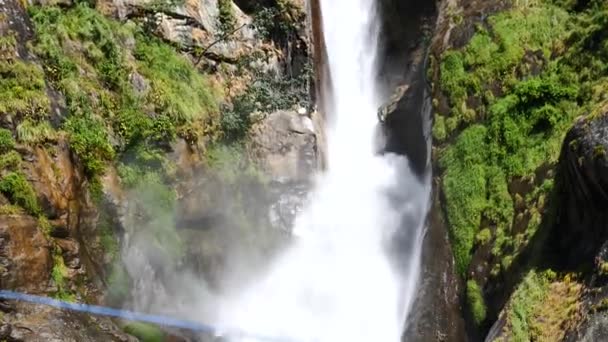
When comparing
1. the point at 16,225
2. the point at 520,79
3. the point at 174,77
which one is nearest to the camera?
the point at 16,225

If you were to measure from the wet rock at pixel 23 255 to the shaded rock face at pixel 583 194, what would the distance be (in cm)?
726

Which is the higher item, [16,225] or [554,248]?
[554,248]

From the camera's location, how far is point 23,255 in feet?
27.7

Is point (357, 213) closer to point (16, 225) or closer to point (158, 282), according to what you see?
point (158, 282)

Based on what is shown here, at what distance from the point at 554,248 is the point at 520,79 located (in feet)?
16.5

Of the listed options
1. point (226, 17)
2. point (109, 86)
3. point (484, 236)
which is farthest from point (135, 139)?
point (484, 236)

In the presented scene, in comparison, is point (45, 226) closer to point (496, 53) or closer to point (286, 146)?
point (286, 146)

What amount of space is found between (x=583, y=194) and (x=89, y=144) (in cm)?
806

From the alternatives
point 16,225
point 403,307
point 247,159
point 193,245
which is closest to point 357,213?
point 247,159

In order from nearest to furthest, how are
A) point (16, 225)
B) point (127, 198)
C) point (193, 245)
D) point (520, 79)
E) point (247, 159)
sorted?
point (16, 225) < point (127, 198) < point (520, 79) < point (193, 245) < point (247, 159)

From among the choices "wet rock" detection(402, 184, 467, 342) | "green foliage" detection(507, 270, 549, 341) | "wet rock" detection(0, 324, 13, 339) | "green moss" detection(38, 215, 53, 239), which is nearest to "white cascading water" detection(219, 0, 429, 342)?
"wet rock" detection(402, 184, 467, 342)

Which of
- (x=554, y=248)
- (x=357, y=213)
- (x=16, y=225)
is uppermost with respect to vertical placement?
(x=357, y=213)

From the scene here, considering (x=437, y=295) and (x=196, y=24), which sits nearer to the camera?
(x=437, y=295)

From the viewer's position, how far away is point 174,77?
1477 centimetres
